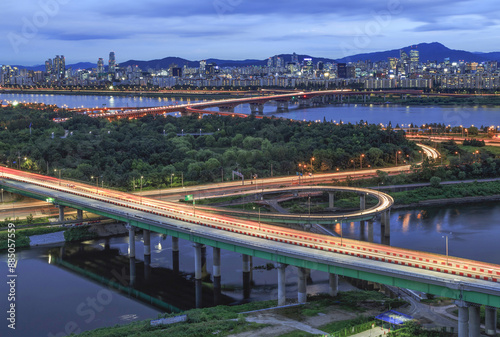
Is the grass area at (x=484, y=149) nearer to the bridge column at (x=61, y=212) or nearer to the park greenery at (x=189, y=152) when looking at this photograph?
the park greenery at (x=189, y=152)

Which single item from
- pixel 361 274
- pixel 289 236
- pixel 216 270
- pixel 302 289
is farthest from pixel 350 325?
pixel 216 270

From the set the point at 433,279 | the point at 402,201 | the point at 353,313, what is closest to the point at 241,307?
the point at 353,313

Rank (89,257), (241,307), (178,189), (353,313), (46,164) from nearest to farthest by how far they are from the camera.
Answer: (353,313) < (241,307) < (89,257) < (178,189) < (46,164)

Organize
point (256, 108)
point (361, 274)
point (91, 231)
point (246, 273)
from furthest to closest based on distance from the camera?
point (256, 108) → point (91, 231) → point (246, 273) → point (361, 274)

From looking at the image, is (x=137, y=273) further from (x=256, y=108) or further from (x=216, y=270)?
(x=256, y=108)

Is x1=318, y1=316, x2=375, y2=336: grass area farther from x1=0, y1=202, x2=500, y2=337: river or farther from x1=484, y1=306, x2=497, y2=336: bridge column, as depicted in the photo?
x1=0, y1=202, x2=500, y2=337: river

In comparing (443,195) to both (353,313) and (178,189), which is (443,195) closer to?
(178,189)
